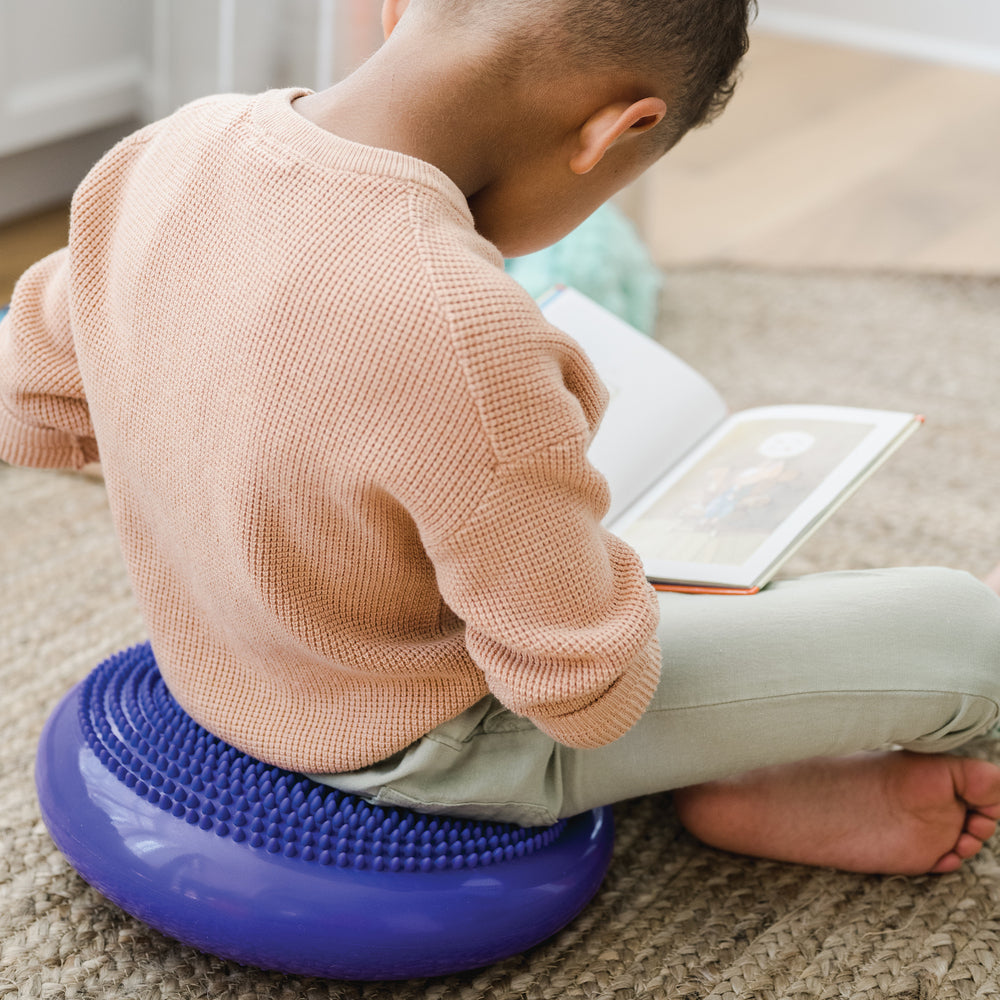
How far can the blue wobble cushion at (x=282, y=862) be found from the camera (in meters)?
0.71

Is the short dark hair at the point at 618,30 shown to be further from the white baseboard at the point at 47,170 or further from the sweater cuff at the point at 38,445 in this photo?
the white baseboard at the point at 47,170

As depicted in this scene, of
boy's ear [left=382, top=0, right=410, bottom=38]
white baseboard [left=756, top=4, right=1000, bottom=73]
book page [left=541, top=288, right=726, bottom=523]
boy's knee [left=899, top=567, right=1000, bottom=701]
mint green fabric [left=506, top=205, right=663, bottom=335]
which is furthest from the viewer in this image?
white baseboard [left=756, top=4, right=1000, bottom=73]

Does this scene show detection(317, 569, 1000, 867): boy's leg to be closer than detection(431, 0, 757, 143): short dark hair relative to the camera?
No

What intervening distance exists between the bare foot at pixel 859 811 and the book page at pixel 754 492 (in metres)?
0.16

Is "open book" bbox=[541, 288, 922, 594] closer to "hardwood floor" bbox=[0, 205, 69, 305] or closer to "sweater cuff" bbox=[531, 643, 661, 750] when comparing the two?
"sweater cuff" bbox=[531, 643, 661, 750]

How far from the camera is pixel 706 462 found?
967mm

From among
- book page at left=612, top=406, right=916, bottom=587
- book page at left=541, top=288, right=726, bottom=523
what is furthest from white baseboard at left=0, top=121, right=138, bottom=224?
book page at left=612, top=406, right=916, bottom=587

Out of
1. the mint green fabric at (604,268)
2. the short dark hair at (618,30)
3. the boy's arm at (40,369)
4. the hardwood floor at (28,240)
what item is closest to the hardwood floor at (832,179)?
the hardwood floor at (28,240)

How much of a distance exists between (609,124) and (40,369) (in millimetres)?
370

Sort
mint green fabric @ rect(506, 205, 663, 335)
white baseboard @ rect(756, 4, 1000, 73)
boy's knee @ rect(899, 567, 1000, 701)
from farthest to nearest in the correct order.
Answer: white baseboard @ rect(756, 4, 1000, 73), mint green fabric @ rect(506, 205, 663, 335), boy's knee @ rect(899, 567, 1000, 701)

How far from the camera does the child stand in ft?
1.90

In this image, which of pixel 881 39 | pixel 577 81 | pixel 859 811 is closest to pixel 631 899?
pixel 859 811

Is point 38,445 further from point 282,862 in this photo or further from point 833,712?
point 833,712

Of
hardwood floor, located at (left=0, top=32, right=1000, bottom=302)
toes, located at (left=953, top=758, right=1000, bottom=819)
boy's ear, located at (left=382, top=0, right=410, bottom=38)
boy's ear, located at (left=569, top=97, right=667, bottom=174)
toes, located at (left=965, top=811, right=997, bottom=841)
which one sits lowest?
hardwood floor, located at (left=0, top=32, right=1000, bottom=302)
